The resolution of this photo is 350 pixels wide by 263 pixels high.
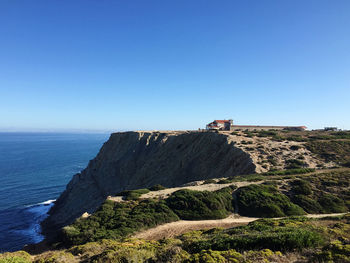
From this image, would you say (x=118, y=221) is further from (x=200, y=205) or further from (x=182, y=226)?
(x=200, y=205)

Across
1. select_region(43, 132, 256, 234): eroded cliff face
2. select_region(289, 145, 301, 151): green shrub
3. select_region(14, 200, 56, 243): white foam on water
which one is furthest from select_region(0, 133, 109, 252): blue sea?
select_region(289, 145, 301, 151): green shrub

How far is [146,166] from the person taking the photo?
5097 cm

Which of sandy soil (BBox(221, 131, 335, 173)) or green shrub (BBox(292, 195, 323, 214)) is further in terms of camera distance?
sandy soil (BBox(221, 131, 335, 173))

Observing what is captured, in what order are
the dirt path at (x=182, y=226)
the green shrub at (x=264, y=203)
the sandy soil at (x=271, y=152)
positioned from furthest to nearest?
the sandy soil at (x=271, y=152) < the green shrub at (x=264, y=203) < the dirt path at (x=182, y=226)

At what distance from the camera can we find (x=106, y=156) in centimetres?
6675

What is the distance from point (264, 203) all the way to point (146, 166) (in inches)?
1399

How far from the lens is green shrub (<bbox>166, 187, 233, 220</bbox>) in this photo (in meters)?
18.1

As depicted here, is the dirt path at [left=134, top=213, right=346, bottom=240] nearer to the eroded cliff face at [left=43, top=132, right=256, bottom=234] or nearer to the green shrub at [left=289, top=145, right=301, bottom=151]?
the eroded cliff face at [left=43, top=132, right=256, bottom=234]

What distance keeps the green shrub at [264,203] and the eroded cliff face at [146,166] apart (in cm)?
1164

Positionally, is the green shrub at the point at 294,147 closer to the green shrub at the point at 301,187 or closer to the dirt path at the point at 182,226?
the green shrub at the point at 301,187

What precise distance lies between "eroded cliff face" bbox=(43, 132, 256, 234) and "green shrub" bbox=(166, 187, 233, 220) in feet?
48.9

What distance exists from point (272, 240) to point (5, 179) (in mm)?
90243

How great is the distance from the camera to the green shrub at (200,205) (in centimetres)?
1806

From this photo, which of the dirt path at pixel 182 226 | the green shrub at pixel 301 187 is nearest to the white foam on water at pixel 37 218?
the dirt path at pixel 182 226
